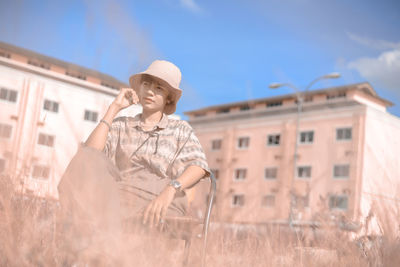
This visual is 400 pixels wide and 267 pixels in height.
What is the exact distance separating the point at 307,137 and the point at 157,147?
28.0m

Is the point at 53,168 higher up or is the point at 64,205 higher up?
the point at 53,168

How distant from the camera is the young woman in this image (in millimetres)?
1886

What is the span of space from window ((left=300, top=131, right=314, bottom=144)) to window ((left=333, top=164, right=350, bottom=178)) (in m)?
2.24

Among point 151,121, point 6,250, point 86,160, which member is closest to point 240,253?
point 151,121

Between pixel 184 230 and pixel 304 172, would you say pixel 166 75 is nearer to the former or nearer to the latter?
pixel 184 230

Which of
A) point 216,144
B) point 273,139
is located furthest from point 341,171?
point 216,144

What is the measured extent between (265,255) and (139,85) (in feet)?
3.13

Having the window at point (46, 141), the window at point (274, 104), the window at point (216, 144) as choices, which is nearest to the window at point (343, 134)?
the window at point (216, 144)

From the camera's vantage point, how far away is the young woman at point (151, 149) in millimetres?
1886

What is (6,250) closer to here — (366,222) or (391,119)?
(366,222)

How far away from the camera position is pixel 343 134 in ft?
→ 91.0

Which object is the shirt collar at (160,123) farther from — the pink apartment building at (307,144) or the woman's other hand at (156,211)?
the pink apartment building at (307,144)

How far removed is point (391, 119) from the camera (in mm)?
29297

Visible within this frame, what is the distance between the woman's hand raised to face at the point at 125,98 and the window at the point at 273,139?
94.8 feet
